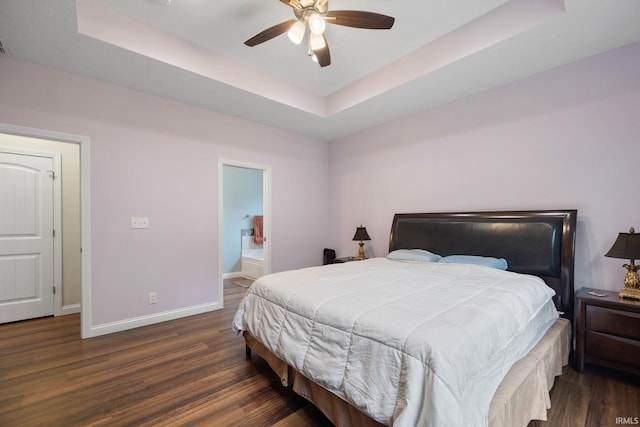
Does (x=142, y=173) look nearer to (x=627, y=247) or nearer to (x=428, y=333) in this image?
(x=428, y=333)

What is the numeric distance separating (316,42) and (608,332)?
10.2 feet

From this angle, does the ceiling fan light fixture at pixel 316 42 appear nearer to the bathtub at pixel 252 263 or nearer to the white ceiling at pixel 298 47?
the white ceiling at pixel 298 47

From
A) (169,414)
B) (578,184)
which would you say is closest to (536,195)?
(578,184)

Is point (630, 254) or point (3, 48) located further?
point (3, 48)

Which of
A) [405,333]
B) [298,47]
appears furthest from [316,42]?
[405,333]

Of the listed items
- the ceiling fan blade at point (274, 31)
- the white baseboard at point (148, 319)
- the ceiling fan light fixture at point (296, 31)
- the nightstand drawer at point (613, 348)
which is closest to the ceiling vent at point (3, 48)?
the ceiling fan blade at point (274, 31)

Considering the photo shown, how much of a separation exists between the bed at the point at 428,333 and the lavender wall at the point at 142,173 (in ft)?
5.13

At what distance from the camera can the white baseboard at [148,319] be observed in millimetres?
2807

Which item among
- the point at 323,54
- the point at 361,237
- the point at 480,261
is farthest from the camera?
the point at 361,237

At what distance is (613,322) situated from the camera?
6.52ft

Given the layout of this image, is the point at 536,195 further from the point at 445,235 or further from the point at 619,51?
the point at 619,51

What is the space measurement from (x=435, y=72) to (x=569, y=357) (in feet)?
9.28

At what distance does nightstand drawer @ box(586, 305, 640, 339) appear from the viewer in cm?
191

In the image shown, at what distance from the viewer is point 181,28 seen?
2.45 metres
